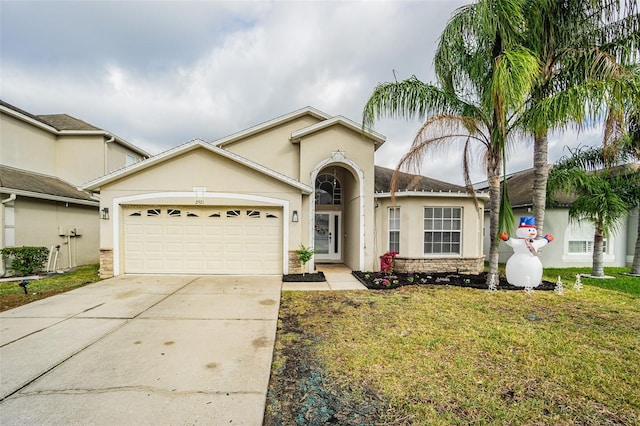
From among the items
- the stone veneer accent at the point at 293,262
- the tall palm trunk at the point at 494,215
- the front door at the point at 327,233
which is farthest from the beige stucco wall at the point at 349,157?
the tall palm trunk at the point at 494,215

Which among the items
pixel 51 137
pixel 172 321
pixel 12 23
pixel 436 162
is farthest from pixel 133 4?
pixel 436 162

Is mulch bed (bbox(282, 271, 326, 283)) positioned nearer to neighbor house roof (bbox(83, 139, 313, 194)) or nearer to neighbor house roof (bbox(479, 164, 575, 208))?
neighbor house roof (bbox(83, 139, 313, 194))

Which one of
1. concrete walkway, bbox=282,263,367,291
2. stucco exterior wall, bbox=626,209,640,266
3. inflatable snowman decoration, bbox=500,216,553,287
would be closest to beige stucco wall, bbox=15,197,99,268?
concrete walkway, bbox=282,263,367,291

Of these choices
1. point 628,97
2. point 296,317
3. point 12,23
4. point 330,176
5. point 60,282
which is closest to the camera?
point 296,317

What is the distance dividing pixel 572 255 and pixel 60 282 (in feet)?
65.0

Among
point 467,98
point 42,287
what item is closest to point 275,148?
point 467,98

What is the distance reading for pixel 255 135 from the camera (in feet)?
39.3

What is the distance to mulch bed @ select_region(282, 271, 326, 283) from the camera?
29.6 feet

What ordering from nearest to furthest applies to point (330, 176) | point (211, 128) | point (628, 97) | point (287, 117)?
point (628, 97) → point (287, 117) → point (330, 176) → point (211, 128)

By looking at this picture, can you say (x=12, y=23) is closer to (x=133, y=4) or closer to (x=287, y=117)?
(x=133, y=4)

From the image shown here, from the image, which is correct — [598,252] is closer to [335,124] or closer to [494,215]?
[494,215]

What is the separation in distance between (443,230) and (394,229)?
1876 mm

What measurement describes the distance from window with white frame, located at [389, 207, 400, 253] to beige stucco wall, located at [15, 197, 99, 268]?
43.4 feet

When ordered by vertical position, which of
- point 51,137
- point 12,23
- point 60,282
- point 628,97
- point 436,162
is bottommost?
point 60,282
